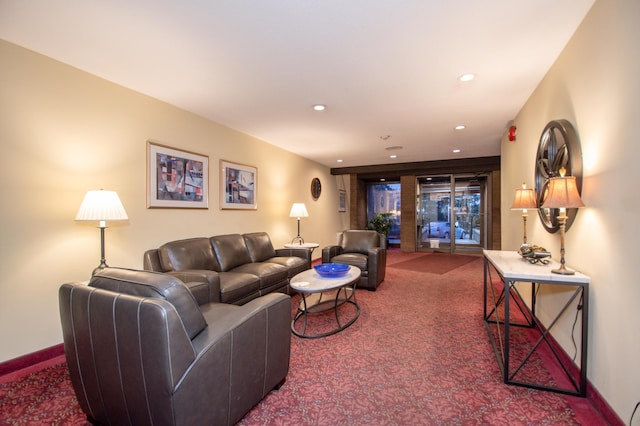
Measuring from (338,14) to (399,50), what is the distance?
0.65 m

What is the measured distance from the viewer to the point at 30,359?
2.21 metres

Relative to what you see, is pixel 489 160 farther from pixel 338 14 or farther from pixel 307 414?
pixel 307 414

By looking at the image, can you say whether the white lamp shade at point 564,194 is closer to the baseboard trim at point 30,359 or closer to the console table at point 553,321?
the console table at point 553,321

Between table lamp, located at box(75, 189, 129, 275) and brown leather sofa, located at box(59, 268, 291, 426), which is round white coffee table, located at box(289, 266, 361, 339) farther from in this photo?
table lamp, located at box(75, 189, 129, 275)

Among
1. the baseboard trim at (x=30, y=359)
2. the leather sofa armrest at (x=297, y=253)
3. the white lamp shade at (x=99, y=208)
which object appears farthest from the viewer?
the leather sofa armrest at (x=297, y=253)

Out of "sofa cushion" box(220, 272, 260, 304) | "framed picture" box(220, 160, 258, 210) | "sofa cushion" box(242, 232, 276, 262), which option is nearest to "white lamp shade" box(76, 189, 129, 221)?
"sofa cushion" box(220, 272, 260, 304)

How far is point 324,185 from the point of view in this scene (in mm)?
7391

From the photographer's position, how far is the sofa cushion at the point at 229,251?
3611mm

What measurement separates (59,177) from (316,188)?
4969 millimetres

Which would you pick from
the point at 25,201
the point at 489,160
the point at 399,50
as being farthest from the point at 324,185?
the point at 25,201

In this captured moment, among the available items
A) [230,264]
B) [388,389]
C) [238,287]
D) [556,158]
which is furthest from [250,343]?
[556,158]

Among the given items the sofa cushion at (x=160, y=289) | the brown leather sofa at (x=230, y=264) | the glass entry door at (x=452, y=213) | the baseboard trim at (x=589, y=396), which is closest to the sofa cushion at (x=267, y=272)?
the brown leather sofa at (x=230, y=264)

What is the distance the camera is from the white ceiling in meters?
1.77

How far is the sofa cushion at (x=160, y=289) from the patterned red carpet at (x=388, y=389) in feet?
2.38
